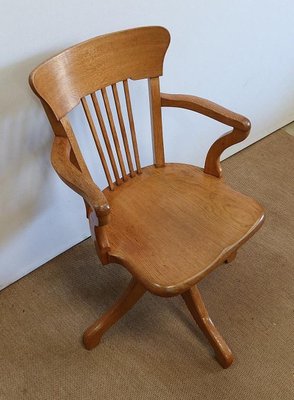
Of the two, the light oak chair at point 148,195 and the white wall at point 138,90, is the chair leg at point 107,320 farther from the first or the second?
the white wall at point 138,90

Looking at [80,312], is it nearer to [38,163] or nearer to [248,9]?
[38,163]

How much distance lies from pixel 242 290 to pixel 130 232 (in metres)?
0.59

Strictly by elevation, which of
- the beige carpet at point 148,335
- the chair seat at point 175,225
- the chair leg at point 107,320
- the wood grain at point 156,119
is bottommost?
the beige carpet at point 148,335

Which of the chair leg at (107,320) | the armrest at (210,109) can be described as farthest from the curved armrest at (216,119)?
the chair leg at (107,320)

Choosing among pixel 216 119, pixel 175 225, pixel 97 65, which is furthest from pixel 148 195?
pixel 97 65

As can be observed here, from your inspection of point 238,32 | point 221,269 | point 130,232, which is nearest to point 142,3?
point 238,32

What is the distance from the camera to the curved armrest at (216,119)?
1114 mm

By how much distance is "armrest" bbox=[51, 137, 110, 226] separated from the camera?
2.88 ft

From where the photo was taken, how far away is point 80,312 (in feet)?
4.63

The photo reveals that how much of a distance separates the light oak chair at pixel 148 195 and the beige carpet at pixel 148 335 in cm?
8

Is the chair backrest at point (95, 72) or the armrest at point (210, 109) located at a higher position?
the chair backrest at point (95, 72)

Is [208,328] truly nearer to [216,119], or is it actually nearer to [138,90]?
[216,119]

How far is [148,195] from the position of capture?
1222 mm

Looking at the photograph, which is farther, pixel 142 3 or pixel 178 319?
pixel 178 319
